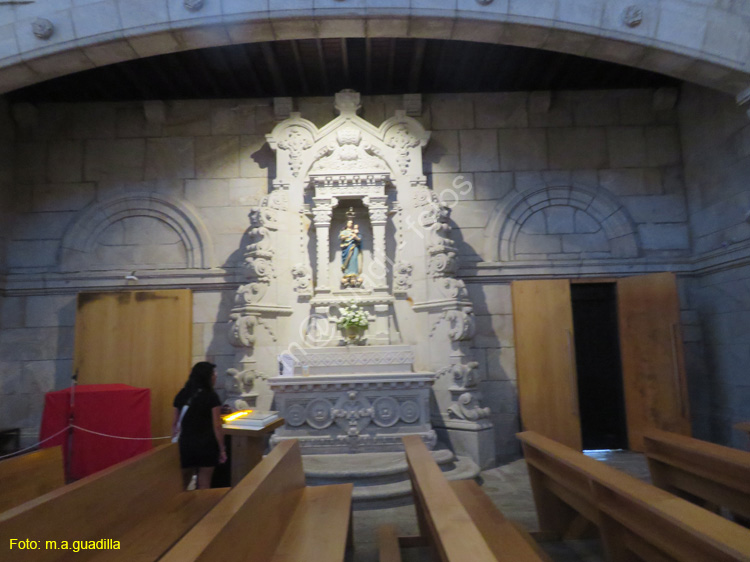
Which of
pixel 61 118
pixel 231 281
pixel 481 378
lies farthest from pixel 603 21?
pixel 61 118

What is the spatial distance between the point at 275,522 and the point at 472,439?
363cm

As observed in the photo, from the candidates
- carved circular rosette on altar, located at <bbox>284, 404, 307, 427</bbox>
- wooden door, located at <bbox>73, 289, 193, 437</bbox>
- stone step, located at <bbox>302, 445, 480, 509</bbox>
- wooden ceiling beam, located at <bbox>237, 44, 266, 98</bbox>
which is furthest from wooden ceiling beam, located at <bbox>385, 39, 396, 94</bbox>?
stone step, located at <bbox>302, 445, 480, 509</bbox>

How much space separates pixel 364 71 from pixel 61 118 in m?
4.11

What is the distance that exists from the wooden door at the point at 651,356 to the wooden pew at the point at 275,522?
182 inches

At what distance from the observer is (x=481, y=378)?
658 centimetres

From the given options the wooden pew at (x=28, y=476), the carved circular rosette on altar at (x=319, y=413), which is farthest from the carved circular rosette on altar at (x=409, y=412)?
the wooden pew at (x=28, y=476)

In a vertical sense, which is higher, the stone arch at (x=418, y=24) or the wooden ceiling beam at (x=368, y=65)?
the wooden ceiling beam at (x=368, y=65)

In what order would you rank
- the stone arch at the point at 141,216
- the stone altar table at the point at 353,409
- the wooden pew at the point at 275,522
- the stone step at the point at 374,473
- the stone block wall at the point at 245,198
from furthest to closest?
the stone arch at the point at 141,216, the stone block wall at the point at 245,198, the stone altar table at the point at 353,409, the stone step at the point at 374,473, the wooden pew at the point at 275,522

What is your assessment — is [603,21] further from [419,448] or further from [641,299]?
[419,448]

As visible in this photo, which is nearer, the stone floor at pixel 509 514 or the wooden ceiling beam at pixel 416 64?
the stone floor at pixel 509 514

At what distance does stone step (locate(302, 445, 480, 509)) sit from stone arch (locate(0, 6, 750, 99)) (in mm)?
4110

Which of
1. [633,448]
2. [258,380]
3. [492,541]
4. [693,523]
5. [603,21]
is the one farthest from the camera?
[633,448]

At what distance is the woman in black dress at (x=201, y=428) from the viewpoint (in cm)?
333

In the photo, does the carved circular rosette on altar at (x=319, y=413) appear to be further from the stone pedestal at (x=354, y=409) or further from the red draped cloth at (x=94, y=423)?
the red draped cloth at (x=94, y=423)
